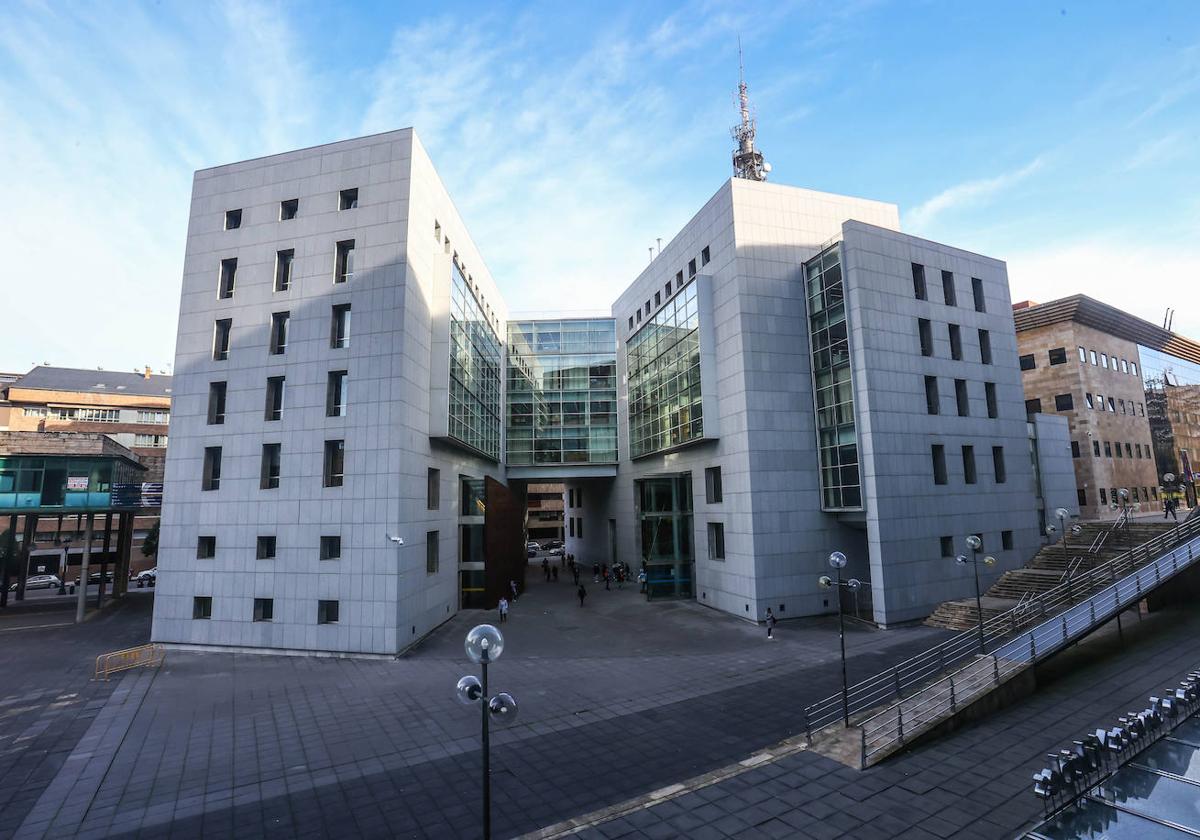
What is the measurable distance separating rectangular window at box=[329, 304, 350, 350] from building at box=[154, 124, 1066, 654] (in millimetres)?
96

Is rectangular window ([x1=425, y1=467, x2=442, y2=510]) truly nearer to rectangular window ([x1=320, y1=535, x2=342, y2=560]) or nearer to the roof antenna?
rectangular window ([x1=320, y1=535, x2=342, y2=560])

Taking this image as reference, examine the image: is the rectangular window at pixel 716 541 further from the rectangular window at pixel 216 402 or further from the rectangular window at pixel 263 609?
the rectangular window at pixel 216 402

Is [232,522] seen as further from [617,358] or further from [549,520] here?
[549,520]

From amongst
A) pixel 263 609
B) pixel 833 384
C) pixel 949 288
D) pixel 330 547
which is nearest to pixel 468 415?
pixel 330 547

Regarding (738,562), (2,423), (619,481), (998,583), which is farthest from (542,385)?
(2,423)

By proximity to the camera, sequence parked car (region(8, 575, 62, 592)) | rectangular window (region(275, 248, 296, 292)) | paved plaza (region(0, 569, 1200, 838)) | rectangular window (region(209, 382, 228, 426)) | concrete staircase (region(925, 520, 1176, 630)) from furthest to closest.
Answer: parked car (region(8, 575, 62, 592)), rectangular window (region(275, 248, 296, 292)), rectangular window (region(209, 382, 228, 426)), concrete staircase (region(925, 520, 1176, 630)), paved plaza (region(0, 569, 1200, 838))

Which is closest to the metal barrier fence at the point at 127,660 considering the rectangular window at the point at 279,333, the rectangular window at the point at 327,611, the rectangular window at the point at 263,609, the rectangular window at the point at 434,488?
the rectangular window at the point at 263,609

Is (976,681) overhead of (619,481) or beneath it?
beneath

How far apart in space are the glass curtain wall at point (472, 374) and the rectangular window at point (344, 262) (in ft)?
17.4

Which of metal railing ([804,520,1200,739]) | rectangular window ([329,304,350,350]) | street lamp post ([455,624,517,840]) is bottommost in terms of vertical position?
metal railing ([804,520,1200,739])

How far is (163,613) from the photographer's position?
25.8 meters

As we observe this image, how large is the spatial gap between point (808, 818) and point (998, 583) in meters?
25.2

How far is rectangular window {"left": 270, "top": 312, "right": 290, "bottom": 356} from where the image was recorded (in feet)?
89.1

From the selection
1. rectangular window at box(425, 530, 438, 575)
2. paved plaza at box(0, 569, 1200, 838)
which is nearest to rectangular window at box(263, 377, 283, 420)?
rectangular window at box(425, 530, 438, 575)
